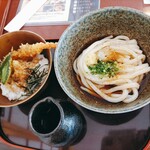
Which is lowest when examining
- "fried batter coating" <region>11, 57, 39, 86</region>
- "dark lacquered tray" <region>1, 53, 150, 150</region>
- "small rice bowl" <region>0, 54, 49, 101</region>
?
"dark lacquered tray" <region>1, 53, 150, 150</region>

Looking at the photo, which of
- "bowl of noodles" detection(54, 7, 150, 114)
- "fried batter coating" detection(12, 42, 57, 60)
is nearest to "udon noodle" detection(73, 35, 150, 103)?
"bowl of noodles" detection(54, 7, 150, 114)

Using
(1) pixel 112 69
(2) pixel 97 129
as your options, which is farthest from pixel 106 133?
(1) pixel 112 69

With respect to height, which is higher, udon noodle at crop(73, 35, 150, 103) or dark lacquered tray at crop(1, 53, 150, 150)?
udon noodle at crop(73, 35, 150, 103)

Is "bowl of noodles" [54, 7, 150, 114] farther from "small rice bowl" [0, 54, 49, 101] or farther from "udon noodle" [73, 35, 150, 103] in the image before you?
"small rice bowl" [0, 54, 49, 101]

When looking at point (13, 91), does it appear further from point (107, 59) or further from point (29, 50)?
point (107, 59)

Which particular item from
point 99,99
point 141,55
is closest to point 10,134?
point 99,99

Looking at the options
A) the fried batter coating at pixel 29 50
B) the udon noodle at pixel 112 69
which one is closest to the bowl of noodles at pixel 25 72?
the fried batter coating at pixel 29 50

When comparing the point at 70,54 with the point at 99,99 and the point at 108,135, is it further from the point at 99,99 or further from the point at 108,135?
the point at 108,135
